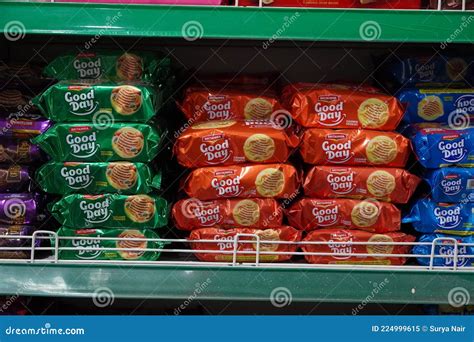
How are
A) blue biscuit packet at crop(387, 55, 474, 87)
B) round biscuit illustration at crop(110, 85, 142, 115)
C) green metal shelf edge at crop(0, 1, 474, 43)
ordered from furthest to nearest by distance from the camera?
blue biscuit packet at crop(387, 55, 474, 87) < round biscuit illustration at crop(110, 85, 142, 115) < green metal shelf edge at crop(0, 1, 474, 43)

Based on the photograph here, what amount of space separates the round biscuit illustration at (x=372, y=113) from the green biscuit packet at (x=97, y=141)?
1.57 feet

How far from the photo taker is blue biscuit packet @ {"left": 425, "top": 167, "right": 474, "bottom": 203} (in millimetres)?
1301

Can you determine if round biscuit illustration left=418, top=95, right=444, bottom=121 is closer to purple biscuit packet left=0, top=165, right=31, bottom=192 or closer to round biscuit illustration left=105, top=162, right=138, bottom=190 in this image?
round biscuit illustration left=105, top=162, right=138, bottom=190

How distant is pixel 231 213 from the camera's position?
51.9 inches

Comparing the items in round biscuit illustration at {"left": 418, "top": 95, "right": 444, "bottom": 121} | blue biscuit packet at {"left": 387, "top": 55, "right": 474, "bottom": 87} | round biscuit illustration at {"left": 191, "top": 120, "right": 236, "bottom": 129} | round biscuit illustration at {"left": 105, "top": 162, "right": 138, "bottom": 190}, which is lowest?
round biscuit illustration at {"left": 105, "top": 162, "right": 138, "bottom": 190}

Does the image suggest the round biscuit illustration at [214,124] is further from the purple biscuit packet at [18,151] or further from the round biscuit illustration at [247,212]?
the purple biscuit packet at [18,151]

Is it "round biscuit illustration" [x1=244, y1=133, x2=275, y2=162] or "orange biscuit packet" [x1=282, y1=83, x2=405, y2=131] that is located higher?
"orange biscuit packet" [x1=282, y1=83, x2=405, y2=131]

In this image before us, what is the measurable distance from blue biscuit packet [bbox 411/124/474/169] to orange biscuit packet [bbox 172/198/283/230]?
1.19 ft

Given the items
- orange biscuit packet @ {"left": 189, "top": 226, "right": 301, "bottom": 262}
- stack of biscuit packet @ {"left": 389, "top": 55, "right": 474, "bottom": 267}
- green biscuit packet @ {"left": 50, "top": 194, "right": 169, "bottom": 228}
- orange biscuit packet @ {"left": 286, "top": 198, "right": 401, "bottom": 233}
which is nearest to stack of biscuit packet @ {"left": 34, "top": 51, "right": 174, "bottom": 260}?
green biscuit packet @ {"left": 50, "top": 194, "right": 169, "bottom": 228}

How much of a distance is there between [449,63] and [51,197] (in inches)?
41.7

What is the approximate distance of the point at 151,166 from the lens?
1354 millimetres

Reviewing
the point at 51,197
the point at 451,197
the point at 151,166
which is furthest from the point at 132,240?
the point at 451,197

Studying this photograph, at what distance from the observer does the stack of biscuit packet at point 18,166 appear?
1301mm
